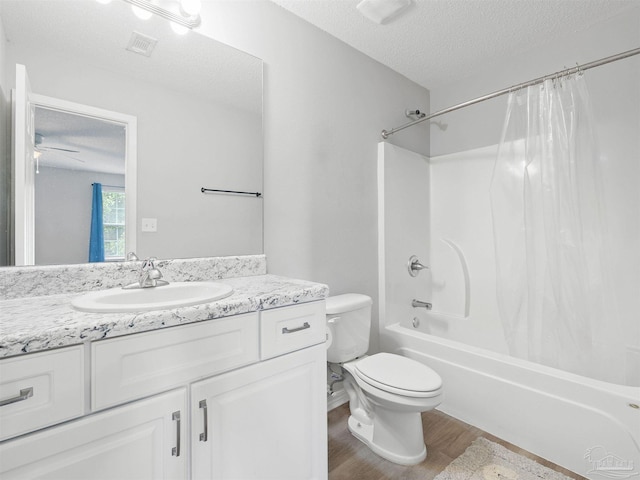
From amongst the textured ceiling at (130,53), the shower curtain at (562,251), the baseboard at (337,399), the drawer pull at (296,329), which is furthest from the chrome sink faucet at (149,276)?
the shower curtain at (562,251)

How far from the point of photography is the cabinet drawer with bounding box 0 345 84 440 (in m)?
0.62

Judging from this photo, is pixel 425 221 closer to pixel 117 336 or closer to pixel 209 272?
pixel 209 272

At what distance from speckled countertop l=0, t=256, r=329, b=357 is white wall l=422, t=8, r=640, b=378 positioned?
1.69 meters

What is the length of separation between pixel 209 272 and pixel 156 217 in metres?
0.33

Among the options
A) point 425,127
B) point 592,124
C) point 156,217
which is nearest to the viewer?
point 156,217

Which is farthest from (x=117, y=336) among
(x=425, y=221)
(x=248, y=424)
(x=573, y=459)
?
(x=425, y=221)

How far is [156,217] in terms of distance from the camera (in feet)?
4.34

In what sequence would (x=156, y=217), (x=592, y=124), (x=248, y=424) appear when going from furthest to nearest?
(x=592, y=124) → (x=156, y=217) → (x=248, y=424)

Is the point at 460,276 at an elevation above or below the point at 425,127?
below

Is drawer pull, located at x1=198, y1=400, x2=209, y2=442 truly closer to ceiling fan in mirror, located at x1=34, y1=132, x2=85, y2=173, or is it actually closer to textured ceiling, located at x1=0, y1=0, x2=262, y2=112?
ceiling fan in mirror, located at x1=34, y1=132, x2=85, y2=173

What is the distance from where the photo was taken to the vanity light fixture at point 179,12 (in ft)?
4.17

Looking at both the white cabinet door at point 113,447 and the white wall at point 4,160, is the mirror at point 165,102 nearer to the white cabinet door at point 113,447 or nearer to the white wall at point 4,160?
the white wall at point 4,160

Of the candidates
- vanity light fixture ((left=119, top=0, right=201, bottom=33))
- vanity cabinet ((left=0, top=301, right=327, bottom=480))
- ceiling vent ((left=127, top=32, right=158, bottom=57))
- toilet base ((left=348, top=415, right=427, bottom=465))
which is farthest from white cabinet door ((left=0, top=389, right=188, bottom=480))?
vanity light fixture ((left=119, top=0, right=201, bottom=33))

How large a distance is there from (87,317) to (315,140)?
1.47 meters
